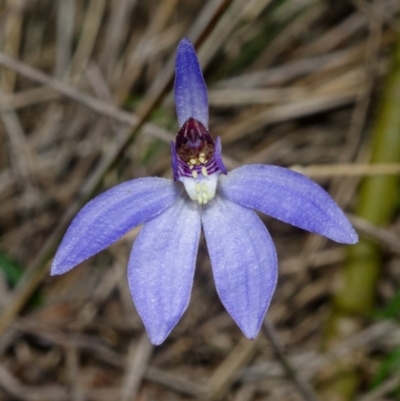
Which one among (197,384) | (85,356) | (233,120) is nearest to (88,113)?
(233,120)

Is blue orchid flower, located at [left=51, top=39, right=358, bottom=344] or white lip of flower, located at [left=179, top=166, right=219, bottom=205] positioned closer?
blue orchid flower, located at [left=51, top=39, right=358, bottom=344]

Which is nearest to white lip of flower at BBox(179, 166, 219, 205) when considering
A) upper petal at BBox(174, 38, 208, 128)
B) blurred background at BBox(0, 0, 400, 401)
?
upper petal at BBox(174, 38, 208, 128)

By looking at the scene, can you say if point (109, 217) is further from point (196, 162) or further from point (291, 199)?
point (291, 199)

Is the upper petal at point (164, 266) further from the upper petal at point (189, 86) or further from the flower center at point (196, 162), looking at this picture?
the upper petal at point (189, 86)

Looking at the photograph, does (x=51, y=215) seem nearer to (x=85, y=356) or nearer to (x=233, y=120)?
(x=85, y=356)

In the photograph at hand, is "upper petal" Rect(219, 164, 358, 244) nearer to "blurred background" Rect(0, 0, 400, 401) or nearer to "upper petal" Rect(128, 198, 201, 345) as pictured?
"upper petal" Rect(128, 198, 201, 345)

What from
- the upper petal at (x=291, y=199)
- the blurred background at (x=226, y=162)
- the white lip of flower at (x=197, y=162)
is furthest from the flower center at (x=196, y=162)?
the blurred background at (x=226, y=162)
